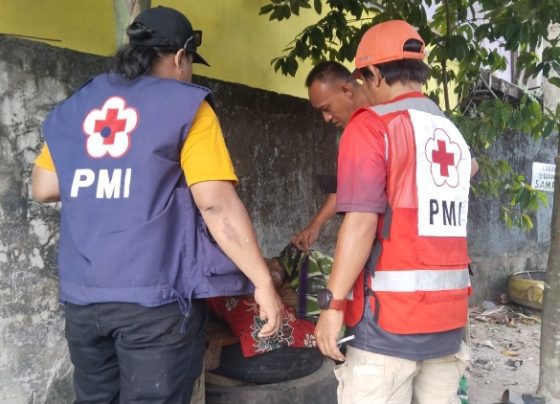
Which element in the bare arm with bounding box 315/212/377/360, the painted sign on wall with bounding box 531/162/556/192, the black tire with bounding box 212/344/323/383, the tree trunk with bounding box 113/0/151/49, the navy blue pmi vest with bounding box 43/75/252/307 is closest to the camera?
the navy blue pmi vest with bounding box 43/75/252/307

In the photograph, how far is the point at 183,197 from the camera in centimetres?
182

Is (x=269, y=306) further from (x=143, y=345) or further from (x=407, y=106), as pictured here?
(x=407, y=106)

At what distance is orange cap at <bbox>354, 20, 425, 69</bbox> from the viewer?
200 centimetres

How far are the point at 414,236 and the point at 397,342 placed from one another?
0.36 meters

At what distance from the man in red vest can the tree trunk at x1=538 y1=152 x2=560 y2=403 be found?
1789mm

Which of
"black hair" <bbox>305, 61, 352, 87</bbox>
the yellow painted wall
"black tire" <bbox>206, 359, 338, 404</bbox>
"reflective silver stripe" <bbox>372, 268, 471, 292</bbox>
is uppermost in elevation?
the yellow painted wall

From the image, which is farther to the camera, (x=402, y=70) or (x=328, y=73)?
(x=328, y=73)

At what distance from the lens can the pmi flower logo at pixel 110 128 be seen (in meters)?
1.76

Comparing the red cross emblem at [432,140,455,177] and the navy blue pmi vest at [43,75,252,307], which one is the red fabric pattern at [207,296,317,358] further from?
the red cross emblem at [432,140,455,177]

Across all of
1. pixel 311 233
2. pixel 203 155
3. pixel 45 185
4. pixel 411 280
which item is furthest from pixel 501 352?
pixel 45 185

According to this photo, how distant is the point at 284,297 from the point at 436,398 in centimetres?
98

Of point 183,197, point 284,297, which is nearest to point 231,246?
point 183,197

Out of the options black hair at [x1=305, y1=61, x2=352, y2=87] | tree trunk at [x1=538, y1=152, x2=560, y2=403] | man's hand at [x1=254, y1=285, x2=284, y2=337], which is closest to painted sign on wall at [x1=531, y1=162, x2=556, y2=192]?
tree trunk at [x1=538, y1=152, x2=560, y2=403]

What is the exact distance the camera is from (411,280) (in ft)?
6.17
